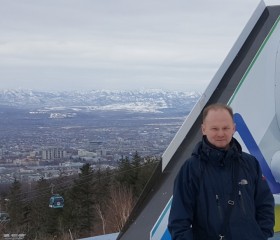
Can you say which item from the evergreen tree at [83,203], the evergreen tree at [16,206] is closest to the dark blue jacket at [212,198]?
the evergreen tree at [16,206]

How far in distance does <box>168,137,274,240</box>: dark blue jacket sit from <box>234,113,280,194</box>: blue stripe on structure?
3.75 feet

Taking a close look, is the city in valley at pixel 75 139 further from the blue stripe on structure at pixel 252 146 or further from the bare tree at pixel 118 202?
the blue stripe on structure at pixel 252 146

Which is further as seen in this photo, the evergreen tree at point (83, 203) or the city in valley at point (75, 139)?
the city in valley at point (75, 139)

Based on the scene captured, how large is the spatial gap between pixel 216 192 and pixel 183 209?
0.16 metres

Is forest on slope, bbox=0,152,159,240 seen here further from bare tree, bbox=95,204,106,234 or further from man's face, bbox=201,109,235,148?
man's face, bbox=201,109,235,148

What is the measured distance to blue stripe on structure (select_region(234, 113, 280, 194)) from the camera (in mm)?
3699

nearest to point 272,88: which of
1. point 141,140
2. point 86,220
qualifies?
point 86,220

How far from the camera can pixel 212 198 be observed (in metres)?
2.47

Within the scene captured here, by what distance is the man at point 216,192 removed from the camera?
8.09ft

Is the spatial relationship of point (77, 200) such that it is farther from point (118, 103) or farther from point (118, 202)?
point (118, 103)

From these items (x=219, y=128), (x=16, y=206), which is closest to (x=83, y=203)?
(x=16, y=206)

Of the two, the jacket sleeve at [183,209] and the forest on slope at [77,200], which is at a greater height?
the jacket sleeve at [183,209]

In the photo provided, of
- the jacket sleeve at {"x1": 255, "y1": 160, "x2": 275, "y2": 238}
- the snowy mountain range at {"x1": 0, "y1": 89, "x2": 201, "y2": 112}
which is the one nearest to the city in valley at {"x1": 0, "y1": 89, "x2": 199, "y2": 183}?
the snowy mountain range at {"x1": 0, "y1": 89, "x2": 201, "y2": 112}

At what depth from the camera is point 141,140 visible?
58500 millimetres
